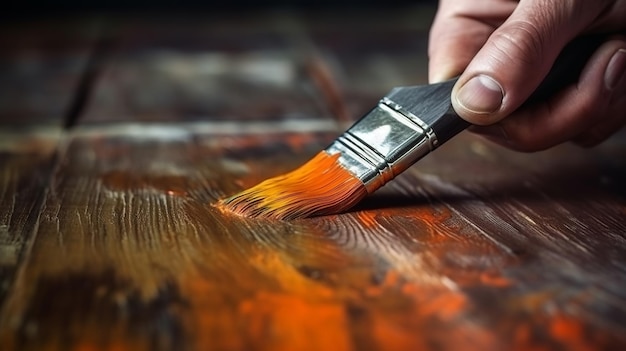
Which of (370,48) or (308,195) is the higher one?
(370,48)

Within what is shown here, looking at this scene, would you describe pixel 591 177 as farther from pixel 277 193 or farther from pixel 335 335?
pixel 335 335

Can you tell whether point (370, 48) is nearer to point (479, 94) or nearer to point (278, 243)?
point (479, 94)

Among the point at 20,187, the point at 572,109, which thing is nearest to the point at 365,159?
the point at 572,109

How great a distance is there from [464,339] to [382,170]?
1.19ft

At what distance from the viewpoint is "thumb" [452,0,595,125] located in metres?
1.14

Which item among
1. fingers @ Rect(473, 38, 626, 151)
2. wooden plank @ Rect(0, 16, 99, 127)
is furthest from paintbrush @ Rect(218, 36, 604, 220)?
wooden plank @ Rect(0, 16, 99, 127)

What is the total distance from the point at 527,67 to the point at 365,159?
0.83ft

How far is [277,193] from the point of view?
1.17 meters

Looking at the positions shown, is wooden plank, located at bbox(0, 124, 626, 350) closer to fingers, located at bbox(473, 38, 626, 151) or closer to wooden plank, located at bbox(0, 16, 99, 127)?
fingers, located at bbox(473, 38, 626, 151)

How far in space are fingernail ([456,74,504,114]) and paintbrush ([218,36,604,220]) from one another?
3cm

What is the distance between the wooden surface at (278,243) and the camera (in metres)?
0.86

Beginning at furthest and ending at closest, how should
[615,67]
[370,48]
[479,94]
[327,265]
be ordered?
[370,48] < [615,67] < [479,94] < [327,265]

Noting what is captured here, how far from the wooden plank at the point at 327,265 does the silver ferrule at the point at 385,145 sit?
2.6 inches

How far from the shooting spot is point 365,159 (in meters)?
1.17
